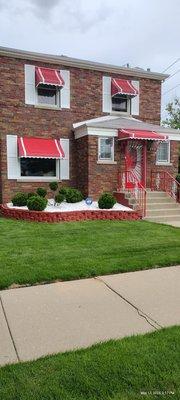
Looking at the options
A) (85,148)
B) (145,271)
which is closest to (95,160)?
(85,148)

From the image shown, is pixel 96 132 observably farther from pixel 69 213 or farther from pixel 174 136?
pixel 69 213

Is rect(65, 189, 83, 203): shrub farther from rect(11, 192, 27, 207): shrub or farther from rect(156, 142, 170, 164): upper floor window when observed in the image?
rect(156, 142, 170, 164): upper floor window

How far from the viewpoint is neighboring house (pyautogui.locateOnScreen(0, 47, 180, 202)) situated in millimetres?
14359

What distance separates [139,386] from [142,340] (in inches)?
30.5

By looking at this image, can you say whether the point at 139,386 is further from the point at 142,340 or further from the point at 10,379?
the point at 10,379

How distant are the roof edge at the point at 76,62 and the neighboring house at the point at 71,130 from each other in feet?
0.13

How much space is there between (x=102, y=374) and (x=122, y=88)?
47.5ft

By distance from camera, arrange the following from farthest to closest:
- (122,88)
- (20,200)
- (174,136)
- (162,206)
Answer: (122,88)
(174,136)
(162,206)
(20,200)

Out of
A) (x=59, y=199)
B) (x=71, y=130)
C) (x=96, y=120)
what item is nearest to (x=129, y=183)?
(x=96, y=120)

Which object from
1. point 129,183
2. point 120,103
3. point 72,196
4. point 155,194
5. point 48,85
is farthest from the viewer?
point 120,103

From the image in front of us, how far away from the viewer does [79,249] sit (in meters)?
7.59

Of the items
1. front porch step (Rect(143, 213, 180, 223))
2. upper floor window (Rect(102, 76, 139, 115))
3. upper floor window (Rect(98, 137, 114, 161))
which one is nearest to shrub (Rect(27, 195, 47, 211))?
front porch step (Rect(143, 213, 180, 223))

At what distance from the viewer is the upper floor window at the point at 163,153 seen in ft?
51.9

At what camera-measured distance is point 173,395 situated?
271 cm
